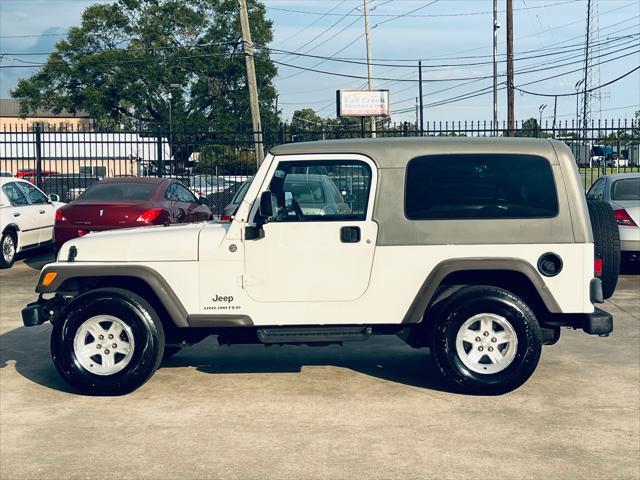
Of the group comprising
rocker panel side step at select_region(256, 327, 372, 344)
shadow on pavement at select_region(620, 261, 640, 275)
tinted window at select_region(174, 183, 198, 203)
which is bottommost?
shadow on pavement at select_region(620, 261, 640, 275)

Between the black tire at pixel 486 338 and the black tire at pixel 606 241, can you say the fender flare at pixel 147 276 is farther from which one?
the black tire at pixel 606 241

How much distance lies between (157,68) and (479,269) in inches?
2360

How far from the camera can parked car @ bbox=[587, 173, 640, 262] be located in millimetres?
12945

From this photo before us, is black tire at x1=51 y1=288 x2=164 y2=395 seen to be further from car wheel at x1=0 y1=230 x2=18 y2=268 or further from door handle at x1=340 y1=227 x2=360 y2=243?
car wheel at x1=0 y1=230 x2=18 y2=268

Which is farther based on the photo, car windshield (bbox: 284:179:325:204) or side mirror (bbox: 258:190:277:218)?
car windshield (bbox: 284:179:325:204)

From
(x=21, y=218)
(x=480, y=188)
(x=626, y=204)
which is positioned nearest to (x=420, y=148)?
(x=480, y=188)

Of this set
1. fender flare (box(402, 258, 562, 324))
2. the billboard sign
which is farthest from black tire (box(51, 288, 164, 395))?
the billboard sign

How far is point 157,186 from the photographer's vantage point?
14375 mm

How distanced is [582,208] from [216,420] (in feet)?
10.5

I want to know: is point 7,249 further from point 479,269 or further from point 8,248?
point 479,269

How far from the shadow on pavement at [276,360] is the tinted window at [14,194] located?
22.2 ft

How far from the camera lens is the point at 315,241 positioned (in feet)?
22.5

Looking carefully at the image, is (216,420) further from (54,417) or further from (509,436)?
(509,436)

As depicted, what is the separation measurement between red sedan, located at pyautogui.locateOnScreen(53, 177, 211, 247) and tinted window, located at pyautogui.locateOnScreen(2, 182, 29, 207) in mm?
2080
